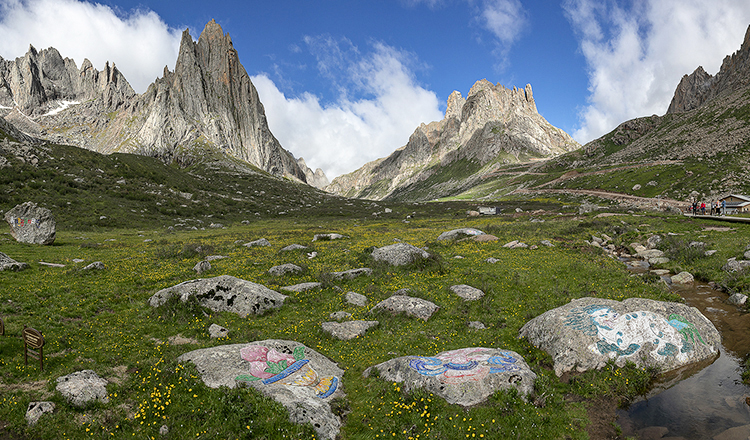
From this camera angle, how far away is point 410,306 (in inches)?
755

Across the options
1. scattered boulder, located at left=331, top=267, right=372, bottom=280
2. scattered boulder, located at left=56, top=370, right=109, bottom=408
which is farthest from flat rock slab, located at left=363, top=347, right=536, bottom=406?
scattered boulder, located at left=331, top=267, right=372, bottom=280

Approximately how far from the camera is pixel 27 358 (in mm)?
11484

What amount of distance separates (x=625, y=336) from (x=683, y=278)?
17412mm

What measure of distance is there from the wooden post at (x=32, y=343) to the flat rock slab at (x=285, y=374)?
428cm

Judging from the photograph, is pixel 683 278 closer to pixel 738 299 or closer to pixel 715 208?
pixel 738 299

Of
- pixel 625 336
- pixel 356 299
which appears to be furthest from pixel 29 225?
pixel 625 336

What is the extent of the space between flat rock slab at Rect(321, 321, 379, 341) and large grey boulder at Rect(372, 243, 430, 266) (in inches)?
452

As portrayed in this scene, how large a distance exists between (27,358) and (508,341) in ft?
66.9

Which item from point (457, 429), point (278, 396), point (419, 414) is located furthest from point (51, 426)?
point (457, 429)

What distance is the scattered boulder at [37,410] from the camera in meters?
8.77

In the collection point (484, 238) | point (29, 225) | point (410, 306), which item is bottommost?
point (410, 306)

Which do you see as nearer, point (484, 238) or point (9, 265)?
point (9, 265)

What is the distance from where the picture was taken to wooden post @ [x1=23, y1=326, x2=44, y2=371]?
10.7 meters

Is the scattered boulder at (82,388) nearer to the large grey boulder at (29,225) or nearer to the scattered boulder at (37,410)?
the scattered boulder at (37,410)
